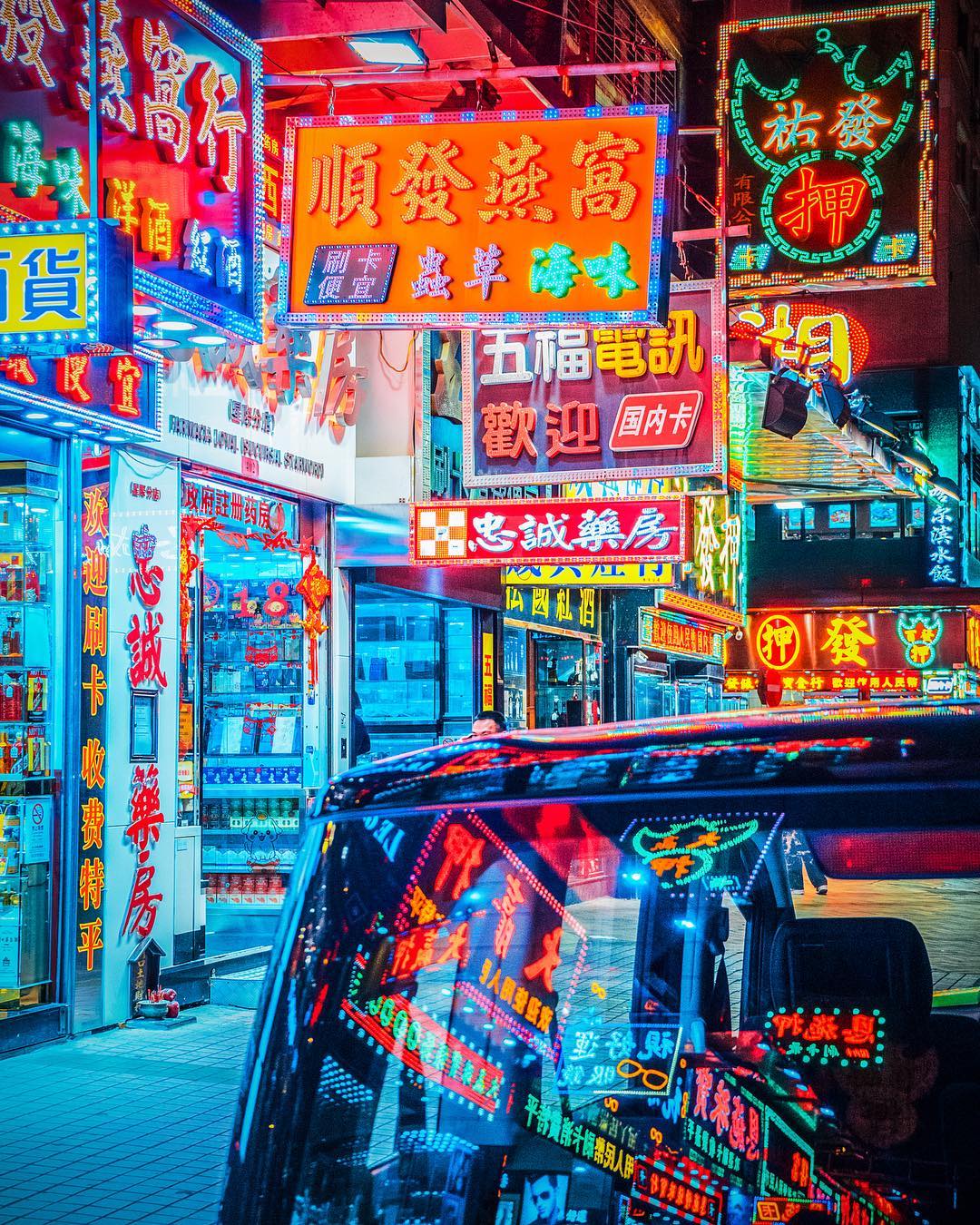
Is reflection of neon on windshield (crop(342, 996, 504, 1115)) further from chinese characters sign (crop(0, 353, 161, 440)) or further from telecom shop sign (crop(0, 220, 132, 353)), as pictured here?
chinese characters sign (crop(0, 353, 161, 440))

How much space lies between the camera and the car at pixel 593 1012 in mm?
1938

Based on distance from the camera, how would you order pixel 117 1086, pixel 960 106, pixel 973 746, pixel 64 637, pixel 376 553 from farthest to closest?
1. pixel 960 106
2. pixel 376 553
3. pixel 64 637
4. pixel 117 1086
5. pixel 973 746

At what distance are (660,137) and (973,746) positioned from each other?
25.2 ft

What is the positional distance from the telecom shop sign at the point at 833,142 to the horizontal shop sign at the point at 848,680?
15.1m

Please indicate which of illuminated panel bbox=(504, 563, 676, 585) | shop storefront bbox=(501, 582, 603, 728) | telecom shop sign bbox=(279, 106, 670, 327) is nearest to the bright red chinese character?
telecom shop sign bbox=(279, 106, 670, 327)

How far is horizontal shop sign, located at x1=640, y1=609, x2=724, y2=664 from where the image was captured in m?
24.1

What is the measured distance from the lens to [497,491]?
17.9m

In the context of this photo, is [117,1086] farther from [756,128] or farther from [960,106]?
[960,106]

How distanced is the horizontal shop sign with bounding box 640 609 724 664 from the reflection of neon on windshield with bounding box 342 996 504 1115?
21.5 metres

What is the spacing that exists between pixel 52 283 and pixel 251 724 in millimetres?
7264

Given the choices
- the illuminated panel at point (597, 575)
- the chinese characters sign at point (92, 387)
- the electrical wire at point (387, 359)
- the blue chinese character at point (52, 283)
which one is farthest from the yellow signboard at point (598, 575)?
the blue chinese character at point (52, 283)

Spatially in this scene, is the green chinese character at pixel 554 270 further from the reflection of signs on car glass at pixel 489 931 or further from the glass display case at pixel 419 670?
the glass display case at pixel 419 670

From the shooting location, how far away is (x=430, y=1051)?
209 centimetres

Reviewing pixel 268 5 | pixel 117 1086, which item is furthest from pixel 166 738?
pixel 268 5
